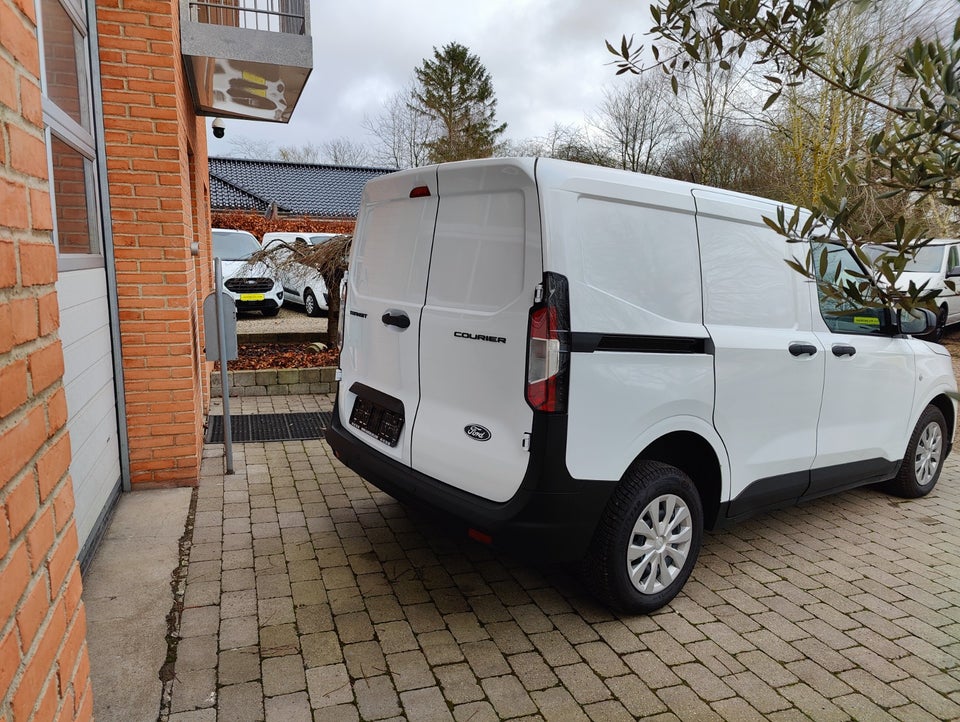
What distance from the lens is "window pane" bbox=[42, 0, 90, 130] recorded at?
139 inches

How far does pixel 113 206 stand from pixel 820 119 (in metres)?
16.6

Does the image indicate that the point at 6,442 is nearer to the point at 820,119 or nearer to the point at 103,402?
the point at 103,402

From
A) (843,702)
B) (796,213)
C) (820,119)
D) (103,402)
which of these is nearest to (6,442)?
(796,213)

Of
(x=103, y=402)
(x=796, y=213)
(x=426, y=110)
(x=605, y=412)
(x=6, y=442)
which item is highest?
(x=426, y=110)

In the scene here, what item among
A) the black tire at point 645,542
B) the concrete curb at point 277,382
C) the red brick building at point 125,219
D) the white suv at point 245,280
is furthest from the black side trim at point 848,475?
the white suv at point 245,280

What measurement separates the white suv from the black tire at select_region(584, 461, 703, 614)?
1149 centimetres

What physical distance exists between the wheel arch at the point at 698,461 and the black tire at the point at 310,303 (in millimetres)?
13109

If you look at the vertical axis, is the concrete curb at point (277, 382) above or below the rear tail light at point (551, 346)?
below

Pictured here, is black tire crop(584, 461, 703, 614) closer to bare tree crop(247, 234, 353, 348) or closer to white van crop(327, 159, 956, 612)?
white van crop(327, 159, 956, 612)

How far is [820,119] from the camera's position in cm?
1662

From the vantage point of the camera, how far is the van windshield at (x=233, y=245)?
15.6 m

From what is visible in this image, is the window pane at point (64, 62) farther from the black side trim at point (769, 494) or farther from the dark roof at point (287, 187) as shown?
the dark roof at point (287, 187)

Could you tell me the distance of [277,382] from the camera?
27.2 ft

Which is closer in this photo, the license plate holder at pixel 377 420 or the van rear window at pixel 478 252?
the van rear window at pixel 478 252
